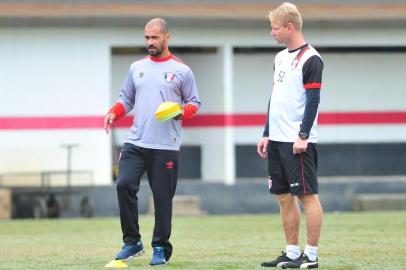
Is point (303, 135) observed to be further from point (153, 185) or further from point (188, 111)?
point (153, 185)

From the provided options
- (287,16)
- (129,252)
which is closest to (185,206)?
(129,252)

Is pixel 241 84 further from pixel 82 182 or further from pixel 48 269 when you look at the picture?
pixel 48 269

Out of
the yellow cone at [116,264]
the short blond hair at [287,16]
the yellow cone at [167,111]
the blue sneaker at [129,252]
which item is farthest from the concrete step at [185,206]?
the short blond hair at [287,16]

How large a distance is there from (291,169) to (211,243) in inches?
158

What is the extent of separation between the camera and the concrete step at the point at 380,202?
77.2 ft

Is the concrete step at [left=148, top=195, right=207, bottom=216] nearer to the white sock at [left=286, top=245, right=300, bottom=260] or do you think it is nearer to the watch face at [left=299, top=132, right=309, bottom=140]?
the white sock at [left=286, top=245, right=300, bottom=260]

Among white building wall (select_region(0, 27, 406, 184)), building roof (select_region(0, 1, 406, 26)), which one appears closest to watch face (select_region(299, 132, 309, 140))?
building roof (select_region(0, 1, 406, 26))

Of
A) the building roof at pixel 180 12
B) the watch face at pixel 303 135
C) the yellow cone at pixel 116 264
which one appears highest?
the building roof at pixel 180 12

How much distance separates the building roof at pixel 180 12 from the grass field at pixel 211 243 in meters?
5.28

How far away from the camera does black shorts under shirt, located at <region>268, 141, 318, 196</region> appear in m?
9.73

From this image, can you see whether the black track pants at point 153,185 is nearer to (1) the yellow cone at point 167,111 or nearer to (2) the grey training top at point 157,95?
(2) the grey training top at point 157,95

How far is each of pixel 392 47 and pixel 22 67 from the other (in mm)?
8117

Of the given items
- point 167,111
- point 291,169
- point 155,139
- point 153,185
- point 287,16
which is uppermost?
point 287,16

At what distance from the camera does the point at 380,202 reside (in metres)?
23.6
